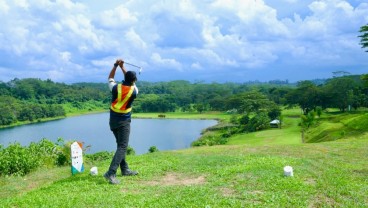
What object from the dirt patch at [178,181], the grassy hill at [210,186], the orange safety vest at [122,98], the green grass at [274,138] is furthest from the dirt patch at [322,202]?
the green grass at [274,138]

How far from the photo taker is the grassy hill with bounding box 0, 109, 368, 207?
7.18 m

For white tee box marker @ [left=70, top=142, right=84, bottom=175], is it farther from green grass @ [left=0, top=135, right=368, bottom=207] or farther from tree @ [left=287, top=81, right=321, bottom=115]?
tree @ [left=287, top=81, right=321, bottom=115]

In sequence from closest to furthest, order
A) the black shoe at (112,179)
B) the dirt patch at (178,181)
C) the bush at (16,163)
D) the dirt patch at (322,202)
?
the dirt patch at (322,202) → the black shoe at (112,179) → the dirt patch at (178,181) → the bush at (16,163)

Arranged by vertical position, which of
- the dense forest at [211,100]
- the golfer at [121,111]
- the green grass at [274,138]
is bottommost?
the green grass at [274,138]

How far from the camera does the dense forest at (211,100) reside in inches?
3155

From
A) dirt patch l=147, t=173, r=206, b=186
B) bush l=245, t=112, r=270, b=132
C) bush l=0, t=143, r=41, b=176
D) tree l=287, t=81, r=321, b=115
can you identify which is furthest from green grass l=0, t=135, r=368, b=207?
tree l=287, t=81, r=321, b=115

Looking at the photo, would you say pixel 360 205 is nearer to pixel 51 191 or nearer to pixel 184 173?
pixel 184 173

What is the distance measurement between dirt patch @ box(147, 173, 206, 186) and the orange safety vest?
1.90 meters

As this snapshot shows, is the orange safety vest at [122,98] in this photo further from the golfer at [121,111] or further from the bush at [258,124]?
the bush at [258,124]

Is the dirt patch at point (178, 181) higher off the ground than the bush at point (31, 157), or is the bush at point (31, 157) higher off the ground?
the dirt patch at point (178, 181)

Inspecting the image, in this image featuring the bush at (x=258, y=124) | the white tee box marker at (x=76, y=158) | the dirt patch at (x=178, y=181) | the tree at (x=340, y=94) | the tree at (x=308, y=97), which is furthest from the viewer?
the tree at (x=308, y=97)

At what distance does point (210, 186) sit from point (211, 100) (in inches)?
4819

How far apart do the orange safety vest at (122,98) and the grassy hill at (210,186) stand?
174 cm

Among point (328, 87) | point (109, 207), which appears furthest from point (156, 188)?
point (328, 87)
